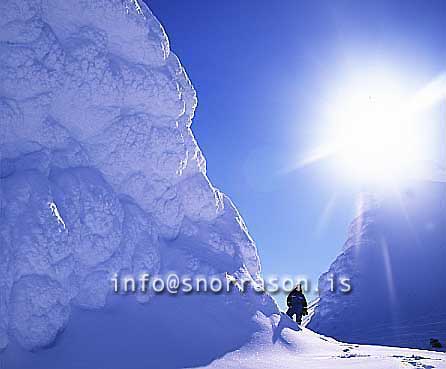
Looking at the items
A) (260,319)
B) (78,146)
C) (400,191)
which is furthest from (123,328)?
(400,191)

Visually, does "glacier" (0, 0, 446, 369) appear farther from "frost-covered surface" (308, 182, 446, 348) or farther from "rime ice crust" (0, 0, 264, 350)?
"frost-covered surface" (308, 182, 446, 348)

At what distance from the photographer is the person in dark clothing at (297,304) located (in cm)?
3766

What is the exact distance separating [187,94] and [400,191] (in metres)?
74.0

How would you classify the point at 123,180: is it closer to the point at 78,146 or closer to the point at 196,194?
the point at 78,146

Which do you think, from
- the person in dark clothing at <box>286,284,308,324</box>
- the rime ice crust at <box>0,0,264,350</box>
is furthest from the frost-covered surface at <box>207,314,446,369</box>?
the person in dark clothing at <box>286,284,308,324</box>

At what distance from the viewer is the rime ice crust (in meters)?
20.5

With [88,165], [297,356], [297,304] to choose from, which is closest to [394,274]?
[297,304]

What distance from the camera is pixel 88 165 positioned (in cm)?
2606

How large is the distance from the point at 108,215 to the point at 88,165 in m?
3.68

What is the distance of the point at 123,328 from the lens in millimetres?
21844

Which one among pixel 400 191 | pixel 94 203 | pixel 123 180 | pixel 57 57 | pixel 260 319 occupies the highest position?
pixel 400 191

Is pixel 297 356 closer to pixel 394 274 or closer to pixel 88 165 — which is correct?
pixel 88 165

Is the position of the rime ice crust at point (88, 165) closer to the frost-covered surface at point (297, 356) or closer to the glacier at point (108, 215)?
the glacier at point (108, 215)

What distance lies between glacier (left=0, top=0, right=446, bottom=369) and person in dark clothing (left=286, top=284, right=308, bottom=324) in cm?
773
